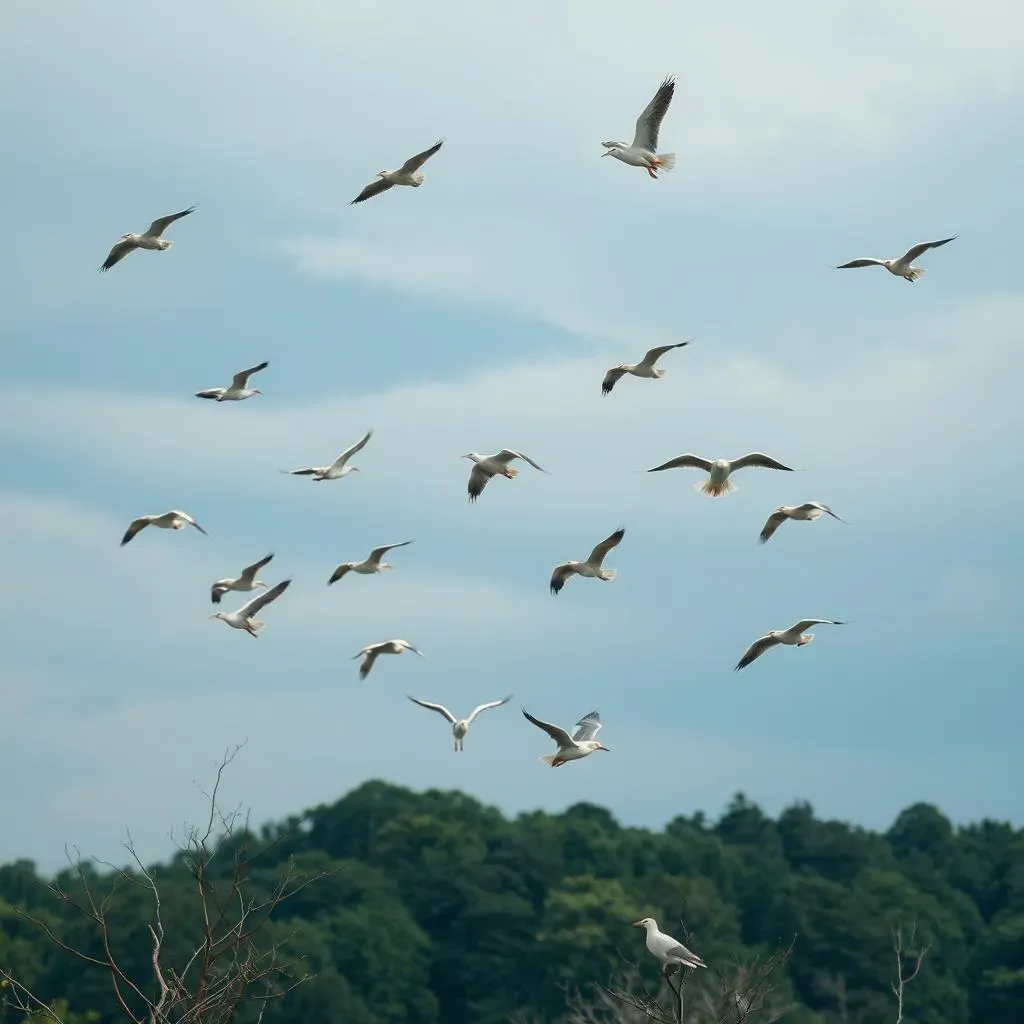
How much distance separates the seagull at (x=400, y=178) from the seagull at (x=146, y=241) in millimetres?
2781

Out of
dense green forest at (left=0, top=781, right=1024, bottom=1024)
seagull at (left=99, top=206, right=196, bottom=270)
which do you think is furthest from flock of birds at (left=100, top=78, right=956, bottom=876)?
dense green forest at (left=0, top=781, right=1024, bottom=1024)

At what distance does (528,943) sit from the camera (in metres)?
96.1

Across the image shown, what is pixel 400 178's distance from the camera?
32375 mm

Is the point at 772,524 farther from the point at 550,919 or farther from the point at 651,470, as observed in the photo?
the point at 550,919

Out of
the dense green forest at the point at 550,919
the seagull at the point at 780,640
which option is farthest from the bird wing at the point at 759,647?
the dense green forest at the point at 550,919

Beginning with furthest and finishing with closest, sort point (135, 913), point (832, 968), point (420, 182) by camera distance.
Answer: point (832, 968), point (135, 913), point (420, 182)

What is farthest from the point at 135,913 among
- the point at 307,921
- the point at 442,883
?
the point at 442,883

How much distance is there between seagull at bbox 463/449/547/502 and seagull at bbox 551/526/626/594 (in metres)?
1.67

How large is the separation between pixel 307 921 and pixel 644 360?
68.3m

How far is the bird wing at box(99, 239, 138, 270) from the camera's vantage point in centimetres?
3384

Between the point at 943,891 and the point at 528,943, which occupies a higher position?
the point at 943,891

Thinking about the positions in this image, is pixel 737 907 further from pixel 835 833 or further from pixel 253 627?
pixel 253 627

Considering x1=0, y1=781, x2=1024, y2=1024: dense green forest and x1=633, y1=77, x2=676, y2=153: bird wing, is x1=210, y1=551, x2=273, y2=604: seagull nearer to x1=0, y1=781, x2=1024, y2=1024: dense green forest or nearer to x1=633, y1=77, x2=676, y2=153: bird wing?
x1=633, y1=77, x2=676, y2=153: bird wing

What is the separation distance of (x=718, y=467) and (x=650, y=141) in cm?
Result: 465
